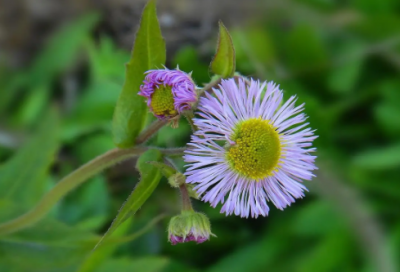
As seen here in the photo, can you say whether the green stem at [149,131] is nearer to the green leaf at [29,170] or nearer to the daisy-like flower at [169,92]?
the daisy-like flower at [169,92]

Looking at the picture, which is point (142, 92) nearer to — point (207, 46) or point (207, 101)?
point (207, 101)

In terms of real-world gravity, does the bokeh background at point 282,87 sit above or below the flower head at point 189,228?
above

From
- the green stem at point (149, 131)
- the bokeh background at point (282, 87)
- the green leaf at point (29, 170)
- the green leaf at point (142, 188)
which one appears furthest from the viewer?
the bokeh background at point (282, 87)

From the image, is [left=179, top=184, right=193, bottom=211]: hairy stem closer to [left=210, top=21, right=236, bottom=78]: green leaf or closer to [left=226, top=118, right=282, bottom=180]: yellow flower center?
[left=226, top=118, right=282, bottom=180]: yellow flower center

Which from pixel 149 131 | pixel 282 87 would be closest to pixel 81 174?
pixel 149 131

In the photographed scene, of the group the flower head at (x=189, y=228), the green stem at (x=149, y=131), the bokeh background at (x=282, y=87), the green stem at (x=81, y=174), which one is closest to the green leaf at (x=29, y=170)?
the bokeh background at (x=282, y=87)

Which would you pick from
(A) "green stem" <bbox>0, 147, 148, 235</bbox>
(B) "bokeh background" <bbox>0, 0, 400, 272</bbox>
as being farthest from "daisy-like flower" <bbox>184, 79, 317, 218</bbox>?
(B) "bokeh background" <bbox>0, 0, 400, 272</bbox>

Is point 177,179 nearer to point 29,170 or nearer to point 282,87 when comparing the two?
point 29,170
